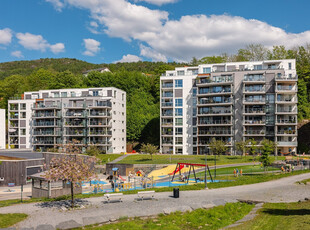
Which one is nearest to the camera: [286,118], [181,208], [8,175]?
[181,208]

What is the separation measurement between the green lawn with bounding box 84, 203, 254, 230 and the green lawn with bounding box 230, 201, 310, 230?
1.34 m

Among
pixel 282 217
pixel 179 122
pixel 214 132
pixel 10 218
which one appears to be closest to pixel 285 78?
pixel 214 132

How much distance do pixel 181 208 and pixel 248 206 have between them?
203 inches

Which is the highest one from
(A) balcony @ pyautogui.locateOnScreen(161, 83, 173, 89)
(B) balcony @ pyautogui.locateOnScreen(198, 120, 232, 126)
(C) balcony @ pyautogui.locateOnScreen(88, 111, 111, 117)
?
(A) balcony @ pyautogui.locateOnScreen(161, 83, 173, 89)

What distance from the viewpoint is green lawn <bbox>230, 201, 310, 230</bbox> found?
16438 millimetres

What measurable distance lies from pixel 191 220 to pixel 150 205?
4.81 m

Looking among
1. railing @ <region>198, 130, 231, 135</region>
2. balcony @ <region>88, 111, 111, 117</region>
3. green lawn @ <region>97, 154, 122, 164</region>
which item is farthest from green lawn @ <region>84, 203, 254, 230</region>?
balcony @ <region>88, 111, 111, 117</region>

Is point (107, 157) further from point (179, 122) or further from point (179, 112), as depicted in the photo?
point (179, 112)

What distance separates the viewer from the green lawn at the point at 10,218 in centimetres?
1877

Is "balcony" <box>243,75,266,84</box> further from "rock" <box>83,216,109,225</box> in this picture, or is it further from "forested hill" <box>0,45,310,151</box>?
"rock" <box>83,216,109,225</box>

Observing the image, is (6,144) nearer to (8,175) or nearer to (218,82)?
(8,175)

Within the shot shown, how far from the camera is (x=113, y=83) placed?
101 metres

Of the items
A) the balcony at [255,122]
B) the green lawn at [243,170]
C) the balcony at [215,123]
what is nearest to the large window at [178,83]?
the balcony at [215,123]

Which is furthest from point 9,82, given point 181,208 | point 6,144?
point 181,208
